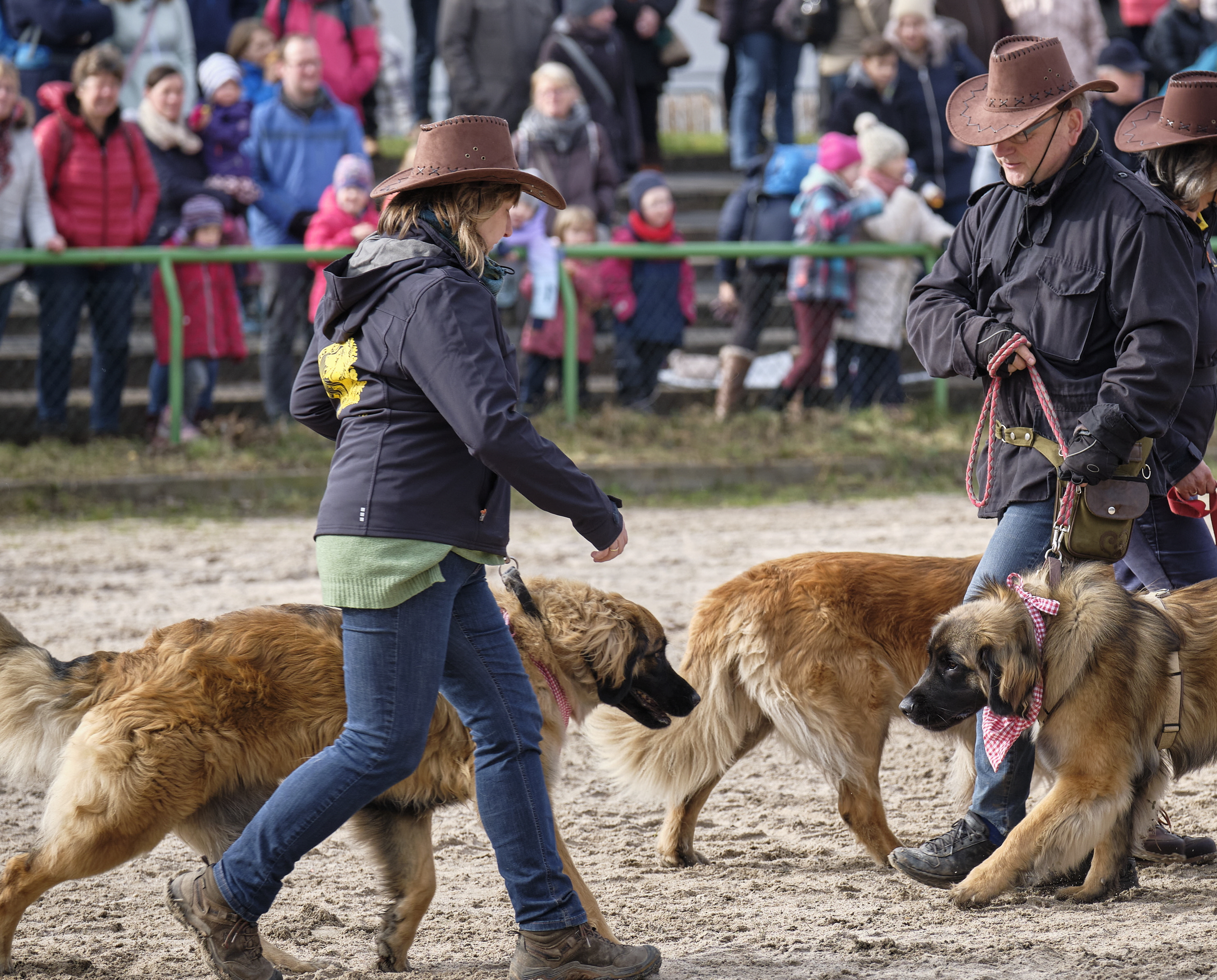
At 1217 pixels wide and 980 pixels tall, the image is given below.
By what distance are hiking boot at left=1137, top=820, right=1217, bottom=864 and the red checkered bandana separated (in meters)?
0.67

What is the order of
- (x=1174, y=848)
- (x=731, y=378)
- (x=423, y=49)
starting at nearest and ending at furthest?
1. (x=1174, y=848)
2. (x=731, y=378)
3. (x=423, y=49)

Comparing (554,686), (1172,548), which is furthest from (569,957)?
(1172,548)

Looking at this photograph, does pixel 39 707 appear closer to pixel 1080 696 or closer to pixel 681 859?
pixel 681 859

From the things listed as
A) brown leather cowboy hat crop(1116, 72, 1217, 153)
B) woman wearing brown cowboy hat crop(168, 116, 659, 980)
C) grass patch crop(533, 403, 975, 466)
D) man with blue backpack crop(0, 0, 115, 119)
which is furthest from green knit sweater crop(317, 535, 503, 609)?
man with blue backpack crop(0, 0, 115, 119)

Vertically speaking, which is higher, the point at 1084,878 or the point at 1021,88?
the point at 1021,88

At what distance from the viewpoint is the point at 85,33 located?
9.72m

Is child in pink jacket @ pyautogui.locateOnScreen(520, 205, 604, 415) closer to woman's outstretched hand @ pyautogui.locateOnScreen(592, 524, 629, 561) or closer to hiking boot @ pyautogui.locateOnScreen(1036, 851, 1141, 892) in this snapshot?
hiking boot @ pyautogui.locateOnScreen(1036, 851, 1141, 892)

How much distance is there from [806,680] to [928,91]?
24.9 ft

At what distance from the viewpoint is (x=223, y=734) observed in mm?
3203

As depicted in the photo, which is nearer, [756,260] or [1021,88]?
[1021,88]

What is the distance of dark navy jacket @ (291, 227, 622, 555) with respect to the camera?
110 inches

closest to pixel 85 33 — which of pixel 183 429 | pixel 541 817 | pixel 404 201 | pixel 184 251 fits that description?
pixel 184 251

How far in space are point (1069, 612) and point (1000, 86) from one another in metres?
1.33

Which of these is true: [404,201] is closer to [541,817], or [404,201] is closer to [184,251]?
[541,817]
